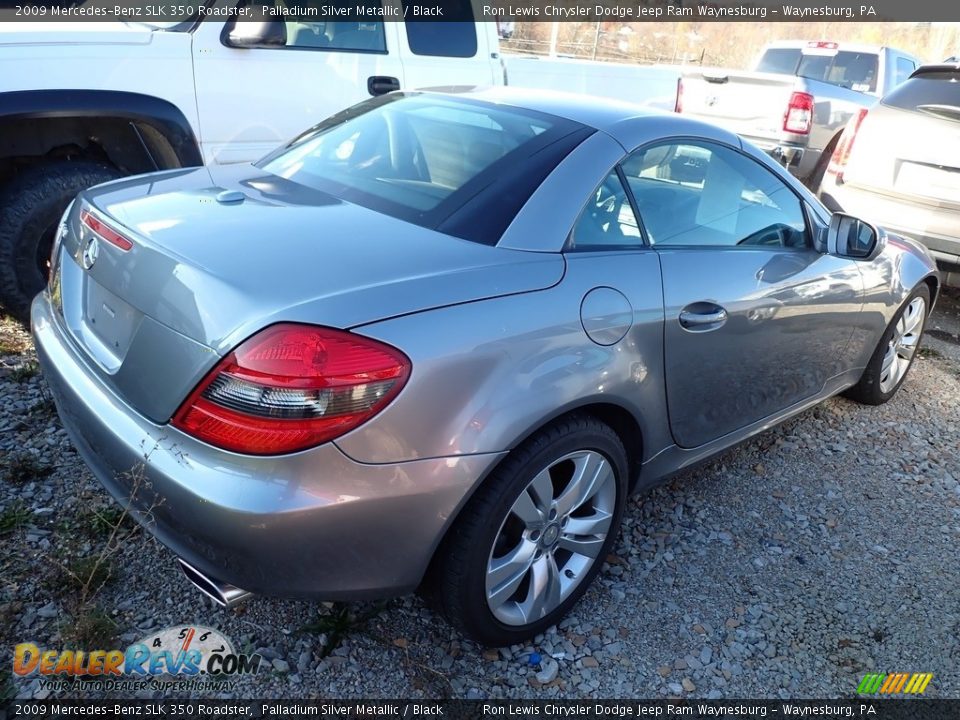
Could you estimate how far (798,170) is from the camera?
7.91 m

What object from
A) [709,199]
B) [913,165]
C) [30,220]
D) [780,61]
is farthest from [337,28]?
[780,61]

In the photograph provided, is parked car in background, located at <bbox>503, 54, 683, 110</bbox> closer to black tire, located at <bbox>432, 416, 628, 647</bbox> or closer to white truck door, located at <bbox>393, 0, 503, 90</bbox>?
white truck door, located at <bbox>393, 0, 503, 90</bbox>

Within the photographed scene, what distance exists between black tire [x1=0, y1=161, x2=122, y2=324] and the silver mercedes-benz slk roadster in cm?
144

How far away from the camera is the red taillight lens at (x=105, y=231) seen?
2127 millimetres

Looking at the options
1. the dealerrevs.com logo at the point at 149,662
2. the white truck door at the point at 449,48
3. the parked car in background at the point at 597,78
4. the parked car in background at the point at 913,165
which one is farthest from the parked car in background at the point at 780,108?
the dealerrevs.com logo at the point at 149,662

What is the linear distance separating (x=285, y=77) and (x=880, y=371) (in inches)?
150

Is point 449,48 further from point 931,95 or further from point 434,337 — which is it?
point 434,337

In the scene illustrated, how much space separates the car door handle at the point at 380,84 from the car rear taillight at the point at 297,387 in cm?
358

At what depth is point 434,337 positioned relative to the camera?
6.13 ft

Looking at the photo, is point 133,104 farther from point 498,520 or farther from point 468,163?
point 498,520

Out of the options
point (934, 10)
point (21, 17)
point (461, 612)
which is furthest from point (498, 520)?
point (934, 10)

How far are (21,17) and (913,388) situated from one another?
5558 millimetres

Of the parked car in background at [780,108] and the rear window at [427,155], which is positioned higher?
the rear window at [427,155]

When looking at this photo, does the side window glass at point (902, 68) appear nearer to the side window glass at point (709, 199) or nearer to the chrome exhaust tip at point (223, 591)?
the side window glass at point (709, 199)
